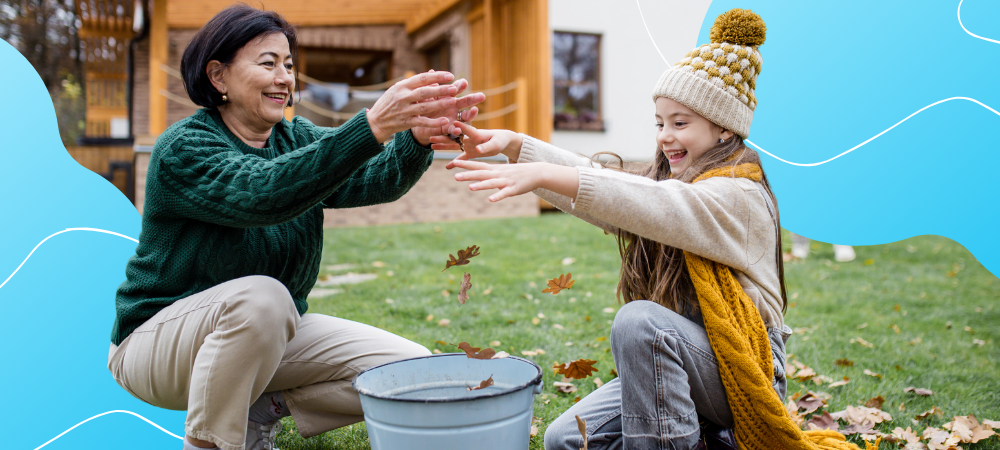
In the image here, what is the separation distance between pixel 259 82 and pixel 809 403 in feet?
7.01

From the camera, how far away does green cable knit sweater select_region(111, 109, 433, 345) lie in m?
1.46

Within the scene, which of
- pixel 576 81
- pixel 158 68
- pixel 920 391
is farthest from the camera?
pixel 576 81

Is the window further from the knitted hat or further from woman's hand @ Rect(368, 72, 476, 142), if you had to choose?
woman's hand @ Rect(368, 72, 476, 142)

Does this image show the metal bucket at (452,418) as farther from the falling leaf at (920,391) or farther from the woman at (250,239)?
the falling leaf at (920,391)

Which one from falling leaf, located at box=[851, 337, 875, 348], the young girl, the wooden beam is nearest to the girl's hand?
the young girl

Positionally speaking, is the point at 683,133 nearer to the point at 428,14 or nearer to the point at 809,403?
the point at 809,403

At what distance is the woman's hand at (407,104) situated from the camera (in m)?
1.47

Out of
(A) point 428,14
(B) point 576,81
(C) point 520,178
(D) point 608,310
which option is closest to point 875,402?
(D) point 608,310

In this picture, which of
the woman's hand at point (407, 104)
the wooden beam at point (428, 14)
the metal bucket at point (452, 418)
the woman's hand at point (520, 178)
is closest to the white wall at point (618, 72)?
the wooden beam at point (428, 14)

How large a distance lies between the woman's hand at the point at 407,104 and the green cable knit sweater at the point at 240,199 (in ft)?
0.11

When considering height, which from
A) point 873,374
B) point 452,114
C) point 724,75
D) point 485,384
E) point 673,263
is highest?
point 724,75

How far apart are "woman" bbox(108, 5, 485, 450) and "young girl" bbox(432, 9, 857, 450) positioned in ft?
0.77

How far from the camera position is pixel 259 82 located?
178cm

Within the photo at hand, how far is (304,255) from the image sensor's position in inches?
73.0
